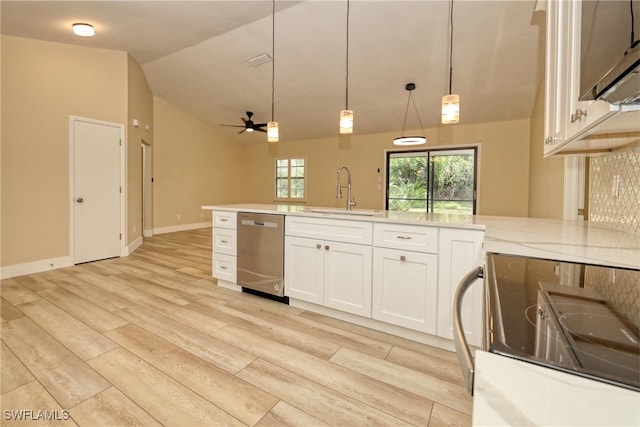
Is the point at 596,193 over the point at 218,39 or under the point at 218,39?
under

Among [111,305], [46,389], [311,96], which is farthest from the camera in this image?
[311,96]

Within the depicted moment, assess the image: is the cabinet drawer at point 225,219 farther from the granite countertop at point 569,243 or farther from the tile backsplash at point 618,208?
the tile backsplash at point 618,208

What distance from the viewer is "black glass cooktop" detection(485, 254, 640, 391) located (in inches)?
16.6

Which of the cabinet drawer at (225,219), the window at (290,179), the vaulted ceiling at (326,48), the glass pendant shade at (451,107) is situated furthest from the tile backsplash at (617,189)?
the window at (290,179)

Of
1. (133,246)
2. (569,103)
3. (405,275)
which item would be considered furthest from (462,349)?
(133,246)

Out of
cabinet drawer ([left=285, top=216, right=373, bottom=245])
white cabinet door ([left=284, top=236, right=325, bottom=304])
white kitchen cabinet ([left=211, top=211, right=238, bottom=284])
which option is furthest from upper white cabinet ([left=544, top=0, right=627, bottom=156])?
white kitchen cabinet ([left=211, top=211, right=238, bottom=284])

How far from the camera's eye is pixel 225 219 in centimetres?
311

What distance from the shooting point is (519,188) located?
570 centimetres

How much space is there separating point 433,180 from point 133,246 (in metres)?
6.09

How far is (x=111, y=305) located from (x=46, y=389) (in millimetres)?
1204

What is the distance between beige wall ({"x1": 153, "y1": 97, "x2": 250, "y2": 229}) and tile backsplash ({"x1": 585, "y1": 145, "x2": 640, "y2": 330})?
23.5 feet

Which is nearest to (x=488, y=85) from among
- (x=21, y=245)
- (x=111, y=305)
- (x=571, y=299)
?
(x=571, y=299)

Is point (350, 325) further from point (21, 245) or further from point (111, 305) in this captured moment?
point (21, 245)

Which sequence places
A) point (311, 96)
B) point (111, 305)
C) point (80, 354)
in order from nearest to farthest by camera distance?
point (80, 354), point (111, 305), point (311, 96)
